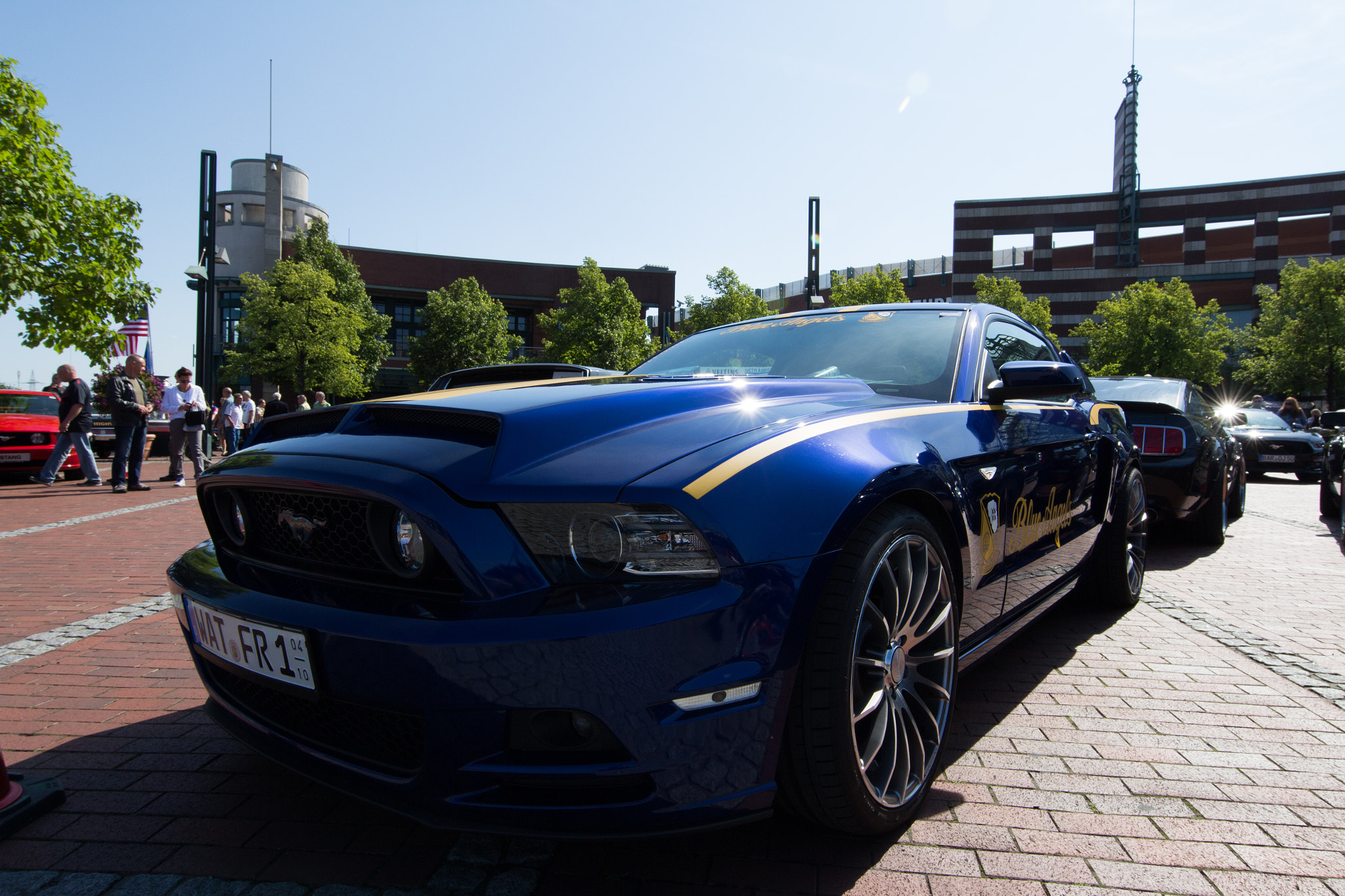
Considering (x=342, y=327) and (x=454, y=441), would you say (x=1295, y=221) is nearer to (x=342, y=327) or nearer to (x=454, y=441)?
(x=342, y=327)

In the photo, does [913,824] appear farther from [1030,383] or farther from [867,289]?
[867,289]

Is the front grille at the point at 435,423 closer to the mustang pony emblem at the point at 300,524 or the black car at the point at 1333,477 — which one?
the mustang pony emblem at the point at 300,524

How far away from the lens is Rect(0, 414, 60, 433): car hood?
453 inches

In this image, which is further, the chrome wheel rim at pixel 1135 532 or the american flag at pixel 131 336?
the american flag at pixel 131 336

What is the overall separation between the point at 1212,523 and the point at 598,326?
41.4m

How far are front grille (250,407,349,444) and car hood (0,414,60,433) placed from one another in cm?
1212

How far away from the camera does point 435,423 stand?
6.02 feet

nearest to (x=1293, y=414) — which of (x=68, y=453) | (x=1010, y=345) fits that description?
(x=1010, y=345)

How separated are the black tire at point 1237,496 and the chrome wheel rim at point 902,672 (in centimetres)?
736

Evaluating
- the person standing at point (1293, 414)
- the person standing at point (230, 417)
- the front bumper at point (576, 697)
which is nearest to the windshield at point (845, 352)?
the front bumper at point (576, 697)

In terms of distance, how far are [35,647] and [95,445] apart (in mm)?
17772

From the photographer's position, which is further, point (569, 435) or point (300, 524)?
point (300, 524)

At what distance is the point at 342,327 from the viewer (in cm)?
4288

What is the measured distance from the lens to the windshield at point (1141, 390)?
6352 millimetres
